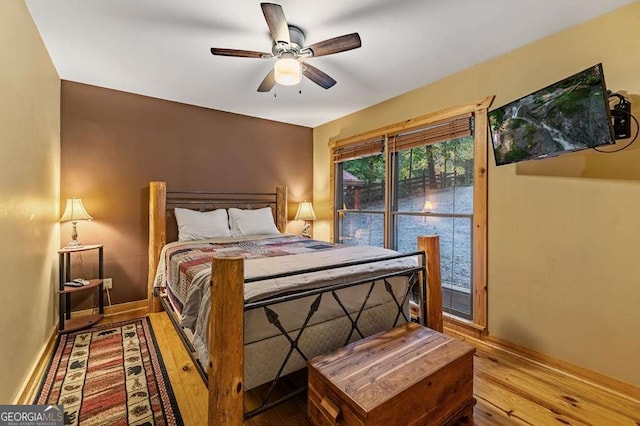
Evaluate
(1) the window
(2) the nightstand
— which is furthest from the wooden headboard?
(1) the window

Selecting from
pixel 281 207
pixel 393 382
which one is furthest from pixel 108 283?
pixel 393 382

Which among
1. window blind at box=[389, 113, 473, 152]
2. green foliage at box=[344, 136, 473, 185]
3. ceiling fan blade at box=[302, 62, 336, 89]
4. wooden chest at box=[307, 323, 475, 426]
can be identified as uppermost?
ceiling fan blade at box=[302, 62, 336, 89]

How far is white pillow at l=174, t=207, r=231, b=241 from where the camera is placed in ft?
10.7

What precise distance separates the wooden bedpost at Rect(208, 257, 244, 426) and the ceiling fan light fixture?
1.39 m

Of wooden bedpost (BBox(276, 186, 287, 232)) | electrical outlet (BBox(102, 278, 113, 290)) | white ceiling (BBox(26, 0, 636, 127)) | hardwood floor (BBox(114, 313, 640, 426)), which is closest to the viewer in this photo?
hardwood floor (BBox(114, 313, 640, 426))

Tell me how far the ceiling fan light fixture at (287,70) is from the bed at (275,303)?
1282 mm

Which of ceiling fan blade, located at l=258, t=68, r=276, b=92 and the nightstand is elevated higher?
ceiling fan blade, located at l=258, t=68, r=276, b=92

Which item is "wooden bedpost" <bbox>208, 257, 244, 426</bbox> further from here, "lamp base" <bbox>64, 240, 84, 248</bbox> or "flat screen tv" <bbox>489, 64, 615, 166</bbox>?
"lamp base" <bbox>64, 240, 84, 248</bbox>

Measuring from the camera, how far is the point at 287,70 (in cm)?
202

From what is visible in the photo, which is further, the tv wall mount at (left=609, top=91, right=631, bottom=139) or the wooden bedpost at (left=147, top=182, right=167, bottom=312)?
the wooden bedpost at (left=147, top=182, right=167, bottom=312)

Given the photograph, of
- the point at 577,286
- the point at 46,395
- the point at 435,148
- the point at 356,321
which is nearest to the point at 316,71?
the point at 435,148

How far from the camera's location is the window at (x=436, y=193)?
2637 mm

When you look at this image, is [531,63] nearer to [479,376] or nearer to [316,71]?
[316,71]

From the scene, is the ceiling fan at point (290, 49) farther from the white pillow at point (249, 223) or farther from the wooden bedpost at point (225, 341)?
the white pillow at point (249, 223)
